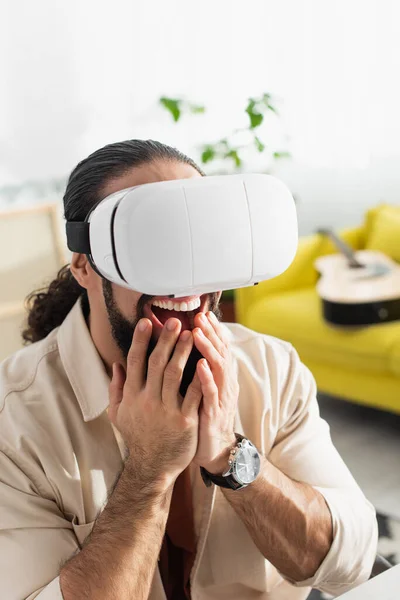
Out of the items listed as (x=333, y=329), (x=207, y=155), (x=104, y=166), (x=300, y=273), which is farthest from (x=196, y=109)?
(x=104, y=166)

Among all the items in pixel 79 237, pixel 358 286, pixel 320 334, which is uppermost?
pixel 79 237

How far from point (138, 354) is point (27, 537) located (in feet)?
0.94

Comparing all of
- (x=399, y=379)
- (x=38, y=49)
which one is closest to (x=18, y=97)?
(x=38, y=49)

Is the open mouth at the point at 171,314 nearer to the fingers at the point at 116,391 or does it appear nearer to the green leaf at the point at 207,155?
the fingers at the point at 116,391

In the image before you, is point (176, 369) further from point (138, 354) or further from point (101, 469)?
point (101, 469)

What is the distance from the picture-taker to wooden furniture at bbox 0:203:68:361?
3.22 m

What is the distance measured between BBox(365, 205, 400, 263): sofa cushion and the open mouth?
2218mm

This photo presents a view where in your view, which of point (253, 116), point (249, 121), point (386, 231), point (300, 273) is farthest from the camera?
point (249, 121)

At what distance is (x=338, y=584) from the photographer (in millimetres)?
1197

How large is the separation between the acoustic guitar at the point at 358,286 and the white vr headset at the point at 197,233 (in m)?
1.94

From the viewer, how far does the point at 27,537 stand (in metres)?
1.01

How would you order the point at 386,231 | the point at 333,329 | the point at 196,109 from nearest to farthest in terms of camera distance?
the point at 333,329 < the point at 386,231 < the point at 196,109

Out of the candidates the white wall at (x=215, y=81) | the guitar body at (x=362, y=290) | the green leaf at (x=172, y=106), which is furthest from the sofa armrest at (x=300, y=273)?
the green leaf at (x=172, y=106)

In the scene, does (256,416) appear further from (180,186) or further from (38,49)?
(38,49)
